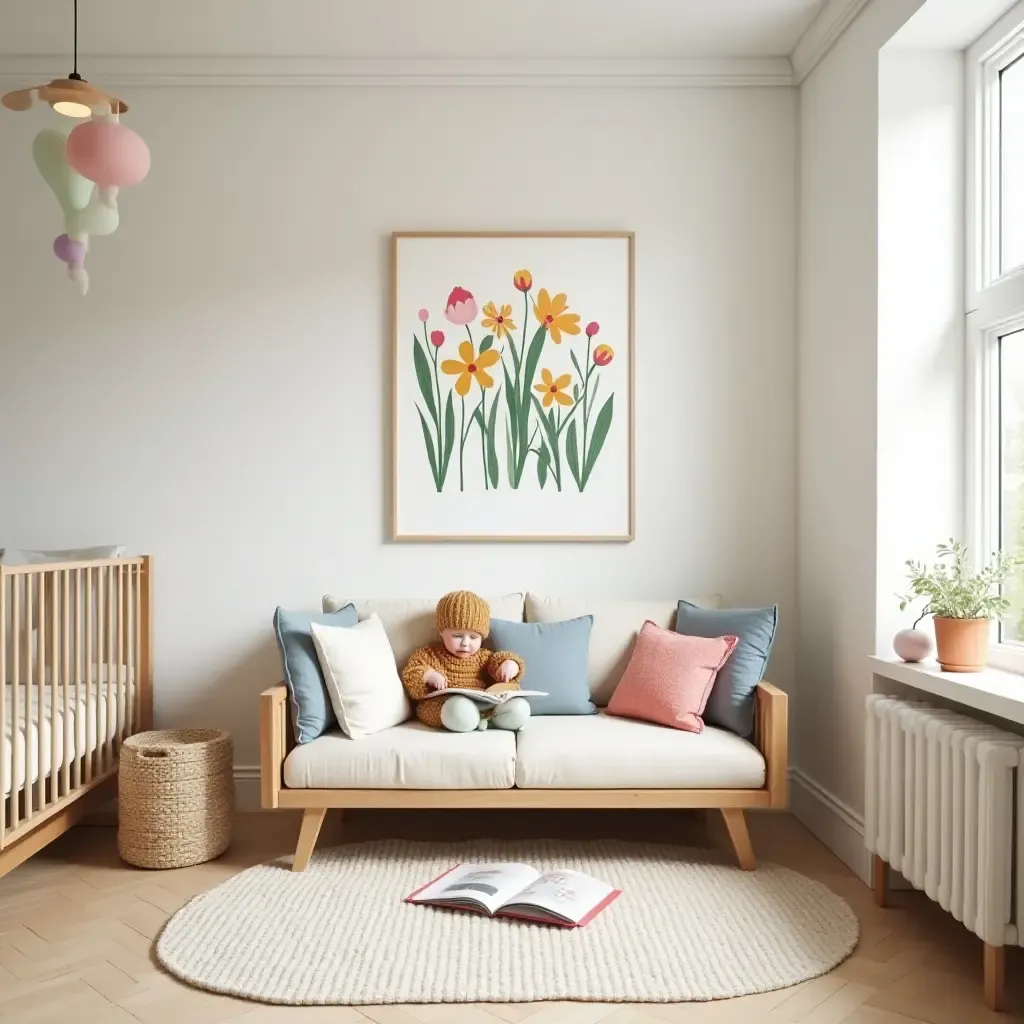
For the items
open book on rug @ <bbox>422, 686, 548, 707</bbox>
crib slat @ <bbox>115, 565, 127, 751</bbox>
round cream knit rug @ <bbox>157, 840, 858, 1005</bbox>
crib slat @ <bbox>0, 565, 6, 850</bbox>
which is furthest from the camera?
crib slat @ <bbox>115, 565, 127, 751</bbox>

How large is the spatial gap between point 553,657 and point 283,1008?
1411 mm

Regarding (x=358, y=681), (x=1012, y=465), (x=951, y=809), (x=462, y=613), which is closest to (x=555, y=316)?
(x=462, y=613)

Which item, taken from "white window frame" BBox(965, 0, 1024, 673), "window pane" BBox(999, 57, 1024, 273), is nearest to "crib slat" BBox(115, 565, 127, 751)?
"white window frame" BBox(965, 0, 1024, 673)

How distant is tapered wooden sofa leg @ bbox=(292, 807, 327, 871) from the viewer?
283cm

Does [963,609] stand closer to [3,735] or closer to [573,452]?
[573,452]

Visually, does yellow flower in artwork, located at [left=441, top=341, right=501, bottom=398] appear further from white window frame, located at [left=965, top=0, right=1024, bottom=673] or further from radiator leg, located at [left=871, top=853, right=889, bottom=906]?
radiator leg, located at [left=871, top=853, right=889, bottom=906]

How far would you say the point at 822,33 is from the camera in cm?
319

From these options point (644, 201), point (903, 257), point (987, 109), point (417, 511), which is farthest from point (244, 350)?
point (987, 109)

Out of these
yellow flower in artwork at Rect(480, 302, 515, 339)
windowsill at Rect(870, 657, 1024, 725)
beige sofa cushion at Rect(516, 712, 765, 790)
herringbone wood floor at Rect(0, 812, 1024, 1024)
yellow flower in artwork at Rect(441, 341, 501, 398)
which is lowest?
herringbone wood floor at Rect(0, 812, 1024, 1024)

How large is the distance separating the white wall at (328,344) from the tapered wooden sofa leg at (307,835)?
0.80m

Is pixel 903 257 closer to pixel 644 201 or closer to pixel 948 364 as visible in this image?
pixel 948 364

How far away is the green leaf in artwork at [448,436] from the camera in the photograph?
353 cm

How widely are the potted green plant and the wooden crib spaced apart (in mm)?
2345

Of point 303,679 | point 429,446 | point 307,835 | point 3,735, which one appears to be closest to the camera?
point 3,735
